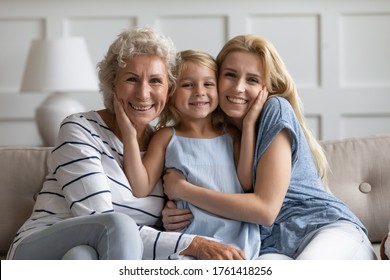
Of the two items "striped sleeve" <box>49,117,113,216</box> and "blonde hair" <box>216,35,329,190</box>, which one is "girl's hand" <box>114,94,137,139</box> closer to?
"striped sleeve" <box>49,117,113,216</box>

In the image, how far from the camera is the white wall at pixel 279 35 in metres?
4.03

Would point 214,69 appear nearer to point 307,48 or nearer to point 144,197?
point 144,197

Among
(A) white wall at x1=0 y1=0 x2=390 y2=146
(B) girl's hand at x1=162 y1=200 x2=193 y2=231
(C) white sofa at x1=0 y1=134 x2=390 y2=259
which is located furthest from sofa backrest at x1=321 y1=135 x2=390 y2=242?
(A) white wall at x1=0 y1=0 x2=390 y2=146

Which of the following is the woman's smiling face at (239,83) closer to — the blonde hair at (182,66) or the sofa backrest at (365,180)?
the blonde hair at (182,66)

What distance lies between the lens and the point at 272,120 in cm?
191

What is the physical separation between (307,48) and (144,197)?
232cm

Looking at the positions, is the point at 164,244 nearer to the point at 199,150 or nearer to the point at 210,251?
the point at 210,251

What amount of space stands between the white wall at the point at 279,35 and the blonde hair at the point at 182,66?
1983mm

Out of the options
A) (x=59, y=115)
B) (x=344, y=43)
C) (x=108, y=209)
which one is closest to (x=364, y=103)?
(x=344, y=43)

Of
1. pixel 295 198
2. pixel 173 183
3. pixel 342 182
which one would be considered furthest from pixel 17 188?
pixel 342 182

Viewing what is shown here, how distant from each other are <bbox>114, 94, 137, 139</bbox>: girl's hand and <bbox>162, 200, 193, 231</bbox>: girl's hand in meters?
0.22

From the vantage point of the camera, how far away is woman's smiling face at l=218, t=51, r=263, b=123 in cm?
198

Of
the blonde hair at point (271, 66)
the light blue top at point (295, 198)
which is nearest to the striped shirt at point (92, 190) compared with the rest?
the light blue top at point (295, 198)
